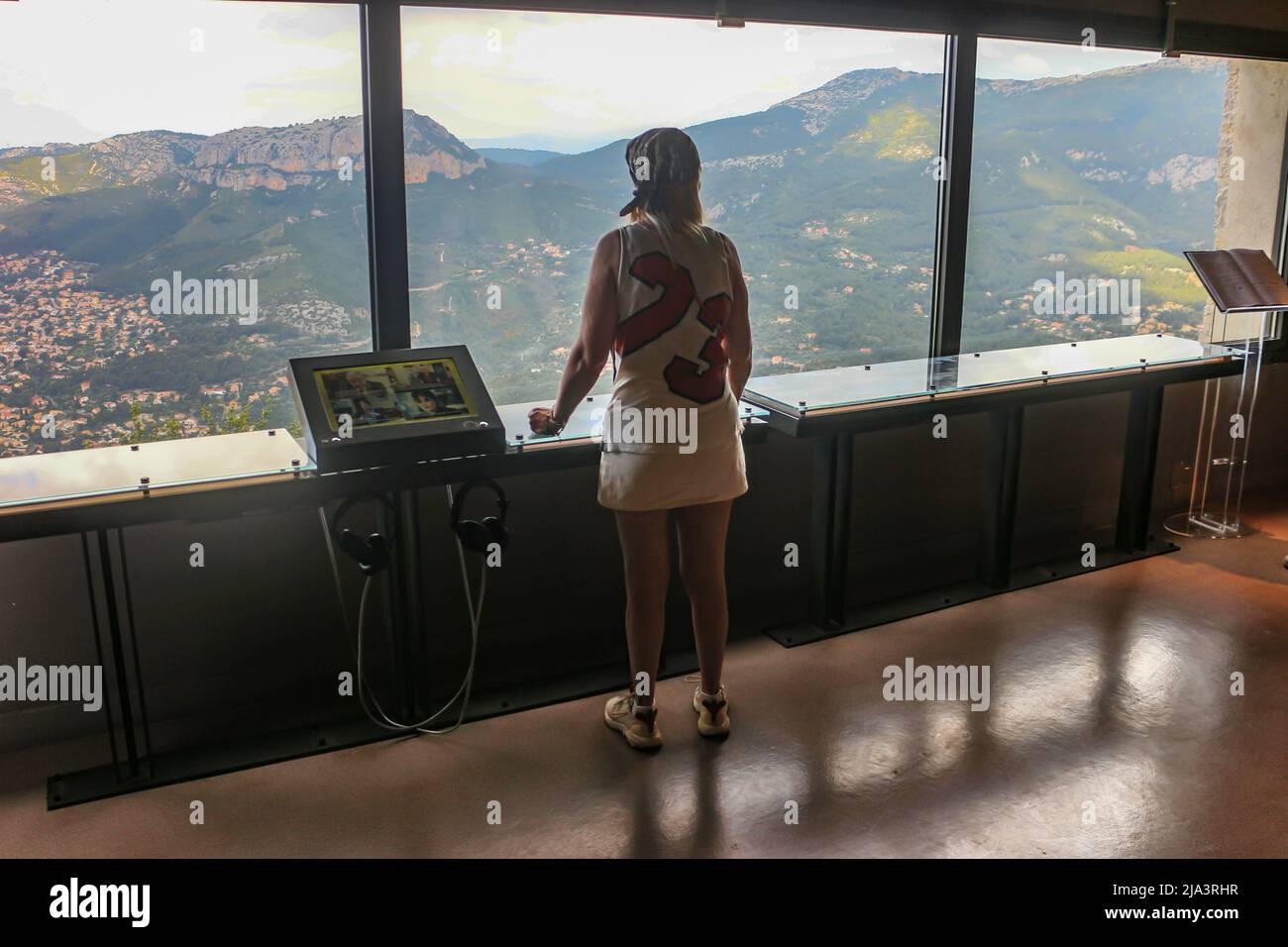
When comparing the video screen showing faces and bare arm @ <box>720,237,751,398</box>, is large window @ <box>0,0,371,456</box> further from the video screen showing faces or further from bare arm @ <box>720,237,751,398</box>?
bare arm @ <box>720,237,751,398</box>

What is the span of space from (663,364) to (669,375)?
0.04 metres

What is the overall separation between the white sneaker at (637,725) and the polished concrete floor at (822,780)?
39mm

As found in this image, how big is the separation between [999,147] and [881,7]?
94 centimetres

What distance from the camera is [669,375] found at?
118 inches

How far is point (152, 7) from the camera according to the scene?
10.4 feet

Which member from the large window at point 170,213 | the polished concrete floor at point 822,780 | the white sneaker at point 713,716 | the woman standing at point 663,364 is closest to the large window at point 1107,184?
the polished concrete floor at point 822,780

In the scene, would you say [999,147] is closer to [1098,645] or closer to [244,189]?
[1098,645]

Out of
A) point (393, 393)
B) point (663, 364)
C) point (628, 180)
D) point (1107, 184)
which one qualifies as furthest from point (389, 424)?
point (1107, 184)

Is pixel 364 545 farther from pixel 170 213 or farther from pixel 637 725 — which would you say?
pixel 170 213

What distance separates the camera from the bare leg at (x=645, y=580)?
3105 mm

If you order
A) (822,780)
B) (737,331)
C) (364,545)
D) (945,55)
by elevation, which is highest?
(945,55)

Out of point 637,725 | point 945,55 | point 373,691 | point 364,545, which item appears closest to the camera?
point 364,545

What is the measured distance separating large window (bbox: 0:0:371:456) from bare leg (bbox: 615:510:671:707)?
126cm

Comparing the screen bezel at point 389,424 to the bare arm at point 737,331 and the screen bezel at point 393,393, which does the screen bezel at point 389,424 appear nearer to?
the screen bezel at point 393,393
